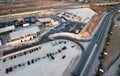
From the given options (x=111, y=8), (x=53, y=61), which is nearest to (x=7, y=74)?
(x=53, y=61)

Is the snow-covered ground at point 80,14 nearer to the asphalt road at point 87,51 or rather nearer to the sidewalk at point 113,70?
the asphalt road at point 87,51

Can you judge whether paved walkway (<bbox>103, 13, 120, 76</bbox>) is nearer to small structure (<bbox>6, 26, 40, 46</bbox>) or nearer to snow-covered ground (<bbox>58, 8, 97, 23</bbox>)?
snow-covered ground (<bbox>58, 8, 97, 23</bbox>)

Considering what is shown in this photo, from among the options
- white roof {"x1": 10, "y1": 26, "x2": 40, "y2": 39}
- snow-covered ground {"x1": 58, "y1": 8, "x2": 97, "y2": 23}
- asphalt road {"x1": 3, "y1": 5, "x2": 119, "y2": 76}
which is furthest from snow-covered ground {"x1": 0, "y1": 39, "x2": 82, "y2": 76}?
snow-covered ground {"x1": 58, "y1": 8, "x2": 97, "y2": 23}

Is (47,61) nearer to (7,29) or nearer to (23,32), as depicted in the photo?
(23,32)

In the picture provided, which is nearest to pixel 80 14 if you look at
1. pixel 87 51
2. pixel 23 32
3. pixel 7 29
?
pixel 23 32

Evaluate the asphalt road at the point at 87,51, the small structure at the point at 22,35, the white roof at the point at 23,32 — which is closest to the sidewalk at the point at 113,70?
the asphalt road at the point at 87,51
